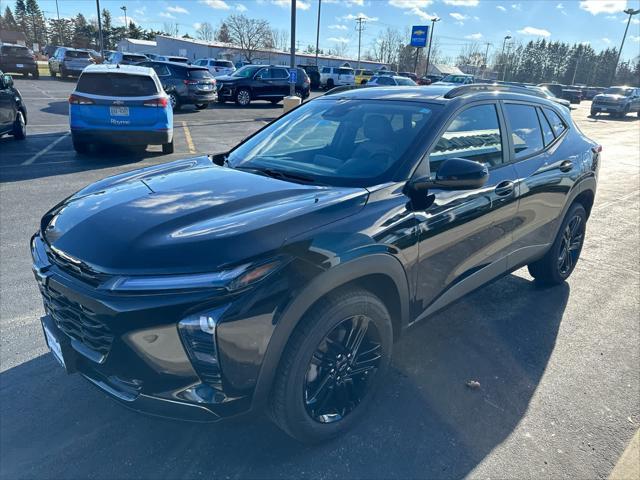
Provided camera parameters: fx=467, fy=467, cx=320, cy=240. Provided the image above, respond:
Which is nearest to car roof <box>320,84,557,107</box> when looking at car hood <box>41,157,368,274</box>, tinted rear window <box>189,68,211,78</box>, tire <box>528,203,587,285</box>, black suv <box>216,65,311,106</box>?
car hood <box>41,157,368,274</box>

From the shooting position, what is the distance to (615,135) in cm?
1945

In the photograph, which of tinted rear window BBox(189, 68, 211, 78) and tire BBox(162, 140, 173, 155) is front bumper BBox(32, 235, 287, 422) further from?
tinted rear window BBox(189, 68, 211, 78)

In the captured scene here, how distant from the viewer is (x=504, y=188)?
10.6ft

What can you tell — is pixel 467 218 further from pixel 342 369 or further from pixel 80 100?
pixel 80 100

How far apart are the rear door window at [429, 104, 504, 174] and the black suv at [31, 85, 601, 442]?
0.5 inches

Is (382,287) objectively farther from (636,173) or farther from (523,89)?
(636,173)

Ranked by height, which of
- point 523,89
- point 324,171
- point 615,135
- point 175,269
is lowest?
point 615,135

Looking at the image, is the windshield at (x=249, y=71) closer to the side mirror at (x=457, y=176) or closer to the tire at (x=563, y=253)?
the tire at (x=563, y=253)

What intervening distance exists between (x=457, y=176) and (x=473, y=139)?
0.80 metres

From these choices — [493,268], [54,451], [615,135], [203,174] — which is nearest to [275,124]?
[203,174]

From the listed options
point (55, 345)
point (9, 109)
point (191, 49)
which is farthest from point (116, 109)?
point (191, 49)

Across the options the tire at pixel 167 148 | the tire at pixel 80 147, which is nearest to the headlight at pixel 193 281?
the tire at pixel 80 147

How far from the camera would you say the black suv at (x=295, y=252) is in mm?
1871

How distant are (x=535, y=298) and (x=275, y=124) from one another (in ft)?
9.17
